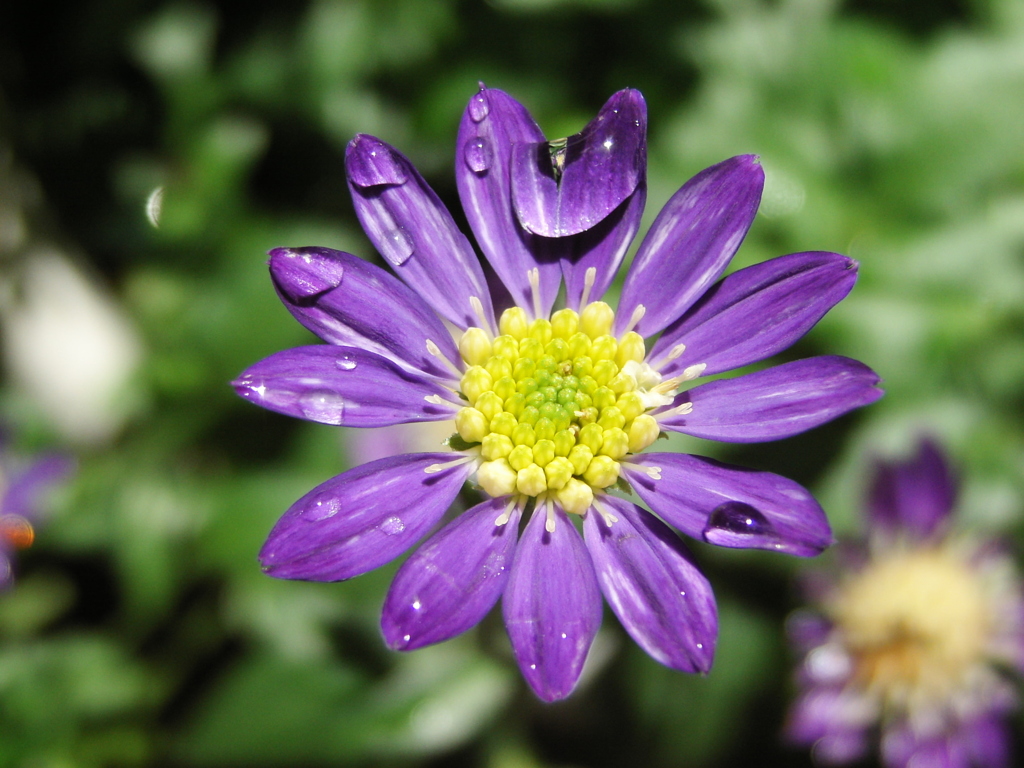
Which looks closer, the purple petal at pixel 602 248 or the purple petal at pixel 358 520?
the purple petal at pixel 358 520

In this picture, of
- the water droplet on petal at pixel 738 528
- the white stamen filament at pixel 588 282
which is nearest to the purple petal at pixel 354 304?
the white stamen filament at pixel 588 282

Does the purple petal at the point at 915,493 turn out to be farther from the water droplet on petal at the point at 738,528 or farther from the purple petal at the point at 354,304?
the purple petal at the point at 354,304

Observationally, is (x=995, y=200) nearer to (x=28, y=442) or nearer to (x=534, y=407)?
(x=534, y=407)

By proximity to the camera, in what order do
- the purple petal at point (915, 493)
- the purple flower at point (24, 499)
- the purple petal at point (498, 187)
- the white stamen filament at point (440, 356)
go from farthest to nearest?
the purple flower at point (24, 499) → the purple petal at point (915, 493) → the white stamen filament at point (440, 356) → the purple petal at point (498, 187)

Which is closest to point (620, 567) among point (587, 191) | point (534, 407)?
point (534, 407)

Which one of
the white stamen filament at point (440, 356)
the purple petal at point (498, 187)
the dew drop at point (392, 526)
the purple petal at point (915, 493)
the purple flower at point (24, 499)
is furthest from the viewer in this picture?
the purple flower at point (24, 499)

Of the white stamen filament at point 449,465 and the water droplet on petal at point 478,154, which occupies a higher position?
the water droplet on petal at point 478,154

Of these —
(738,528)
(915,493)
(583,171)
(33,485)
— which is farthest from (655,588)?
(33,485)
